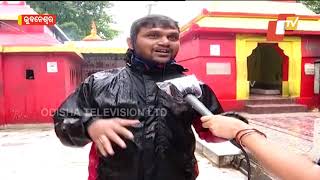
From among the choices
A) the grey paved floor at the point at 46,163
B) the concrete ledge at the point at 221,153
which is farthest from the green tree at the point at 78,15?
the concrete ledge at the point at 221,153

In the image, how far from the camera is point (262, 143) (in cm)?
110

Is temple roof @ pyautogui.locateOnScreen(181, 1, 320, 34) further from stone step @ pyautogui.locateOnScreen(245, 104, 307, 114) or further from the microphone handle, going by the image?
the microphone handle

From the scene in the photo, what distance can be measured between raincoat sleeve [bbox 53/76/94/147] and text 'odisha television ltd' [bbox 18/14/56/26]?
23.0 feet

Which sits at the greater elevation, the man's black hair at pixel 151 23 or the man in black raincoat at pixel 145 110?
the man's black hair at pixel 151 23

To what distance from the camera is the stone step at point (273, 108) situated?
926 cm

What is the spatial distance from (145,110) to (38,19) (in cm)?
798

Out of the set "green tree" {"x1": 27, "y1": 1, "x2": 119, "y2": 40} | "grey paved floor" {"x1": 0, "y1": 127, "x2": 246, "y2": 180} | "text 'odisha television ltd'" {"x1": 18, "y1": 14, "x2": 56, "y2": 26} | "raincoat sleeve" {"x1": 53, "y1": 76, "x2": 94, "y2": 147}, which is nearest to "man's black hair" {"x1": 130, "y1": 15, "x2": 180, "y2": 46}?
"raincoat sleeve" {"x1": 53, "y1": 76, "x2": 94, "y2": 147}

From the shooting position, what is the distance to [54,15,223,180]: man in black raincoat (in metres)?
1.50

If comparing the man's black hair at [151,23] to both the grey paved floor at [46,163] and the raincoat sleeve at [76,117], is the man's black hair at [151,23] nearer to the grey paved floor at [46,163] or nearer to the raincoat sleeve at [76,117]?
the raincoat sleeve at [76,117]

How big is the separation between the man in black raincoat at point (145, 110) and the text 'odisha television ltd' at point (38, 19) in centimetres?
702

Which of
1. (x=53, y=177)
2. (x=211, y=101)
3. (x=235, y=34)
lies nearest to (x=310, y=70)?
(x=235, y=34)

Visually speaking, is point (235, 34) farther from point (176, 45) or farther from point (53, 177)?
point (176, 45)

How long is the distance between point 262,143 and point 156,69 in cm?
67

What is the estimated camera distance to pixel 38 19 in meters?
8.72
